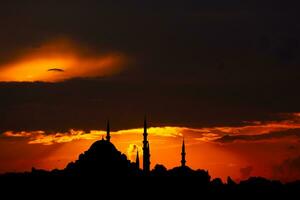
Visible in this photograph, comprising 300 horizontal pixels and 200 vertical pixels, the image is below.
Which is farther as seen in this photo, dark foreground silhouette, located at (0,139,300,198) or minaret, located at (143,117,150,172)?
minaret, located at (143,117,150,172)

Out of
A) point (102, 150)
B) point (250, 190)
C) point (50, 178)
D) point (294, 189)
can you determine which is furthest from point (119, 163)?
point (294, 189)

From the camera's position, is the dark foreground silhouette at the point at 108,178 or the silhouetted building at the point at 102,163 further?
the silhouetted building at the point at 102,163

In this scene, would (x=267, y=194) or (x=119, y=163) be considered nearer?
(x=119, y=163)

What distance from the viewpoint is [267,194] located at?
586ft

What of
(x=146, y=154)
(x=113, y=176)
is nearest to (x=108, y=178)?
(x=113, y=176)

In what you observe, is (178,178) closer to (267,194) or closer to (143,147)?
(143,147)

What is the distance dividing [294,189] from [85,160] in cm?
6643

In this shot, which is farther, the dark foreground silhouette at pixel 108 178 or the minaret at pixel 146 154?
the minaret at pixel 146 154

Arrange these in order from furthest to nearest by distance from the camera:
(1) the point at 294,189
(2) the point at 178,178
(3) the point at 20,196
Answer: (1) the point at 294,189 → (2) the point at 178,178 → (3) the point at 20,196

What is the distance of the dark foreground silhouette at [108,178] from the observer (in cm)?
14575

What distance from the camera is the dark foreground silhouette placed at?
145750 millimetres

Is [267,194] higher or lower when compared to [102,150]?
lower

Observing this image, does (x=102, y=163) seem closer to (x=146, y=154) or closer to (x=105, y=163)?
(x=105, y=163)

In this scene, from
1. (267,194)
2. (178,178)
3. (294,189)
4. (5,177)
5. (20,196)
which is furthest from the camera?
(294,189)
